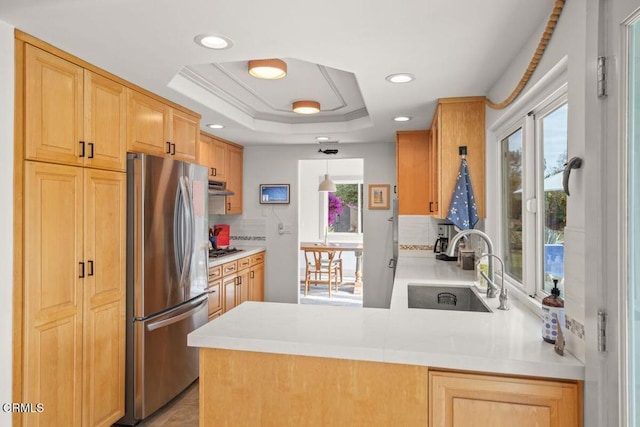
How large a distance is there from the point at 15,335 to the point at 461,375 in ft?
6.31

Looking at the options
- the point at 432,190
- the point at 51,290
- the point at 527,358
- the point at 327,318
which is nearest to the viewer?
the point at 527,358

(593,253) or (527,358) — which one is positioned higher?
(593,253)

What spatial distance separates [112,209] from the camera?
2383mm

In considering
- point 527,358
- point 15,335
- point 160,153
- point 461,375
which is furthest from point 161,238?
point 527,358

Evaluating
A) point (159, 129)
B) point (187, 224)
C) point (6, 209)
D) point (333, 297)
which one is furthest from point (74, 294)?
point (333, 297)

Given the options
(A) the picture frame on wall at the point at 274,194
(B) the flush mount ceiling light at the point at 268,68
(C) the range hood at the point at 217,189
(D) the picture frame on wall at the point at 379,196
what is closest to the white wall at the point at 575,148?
(B) the flush mount ceiling light at the point at 268,68

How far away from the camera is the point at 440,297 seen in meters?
2.62

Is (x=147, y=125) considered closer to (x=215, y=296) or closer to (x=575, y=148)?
(x=215, y=296)

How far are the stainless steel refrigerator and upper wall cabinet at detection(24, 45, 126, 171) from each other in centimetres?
22

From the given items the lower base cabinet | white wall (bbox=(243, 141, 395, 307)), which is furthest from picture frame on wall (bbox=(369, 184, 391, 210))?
the lower base cabinet

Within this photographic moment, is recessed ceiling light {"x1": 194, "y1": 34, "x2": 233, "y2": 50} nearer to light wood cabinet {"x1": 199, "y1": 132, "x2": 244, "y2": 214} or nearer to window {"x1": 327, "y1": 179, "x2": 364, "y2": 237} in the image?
light wood cabinet {"x1": 199, "y1": 132, "x2": 244, "y2": 214}

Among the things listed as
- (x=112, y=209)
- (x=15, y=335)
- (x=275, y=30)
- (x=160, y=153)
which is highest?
(x=275, y=30)

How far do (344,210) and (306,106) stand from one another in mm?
4401

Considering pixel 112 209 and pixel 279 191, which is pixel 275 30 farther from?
pixel 279 191
